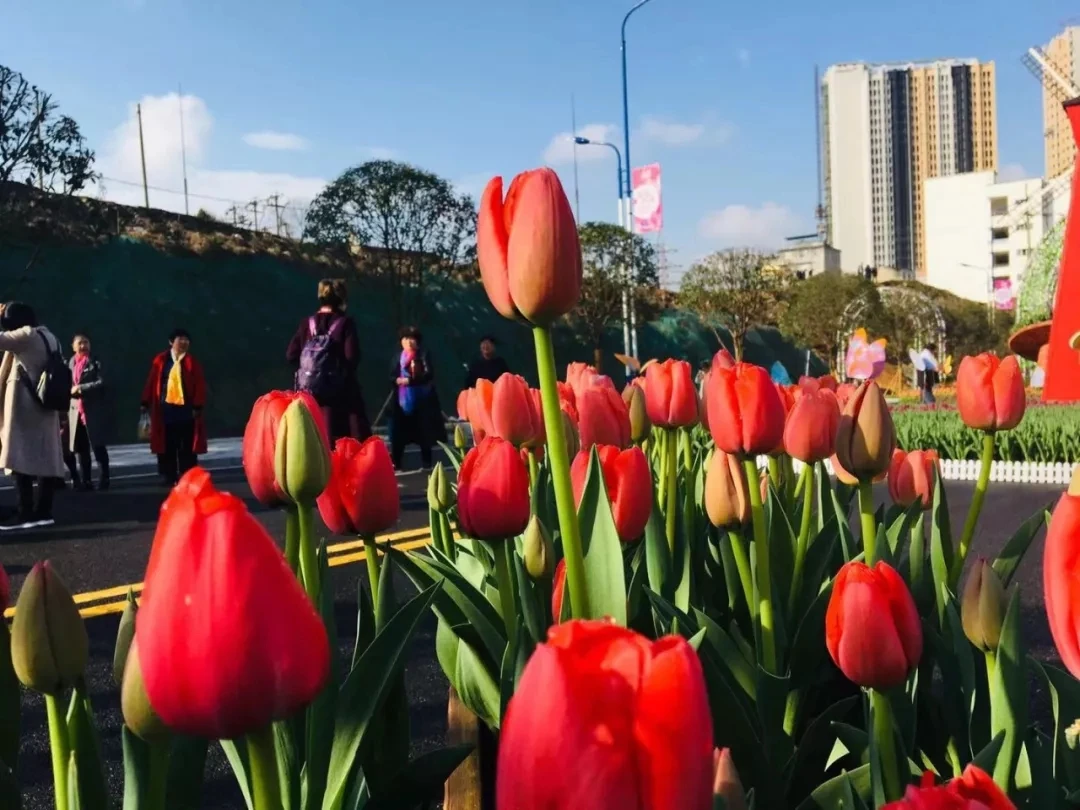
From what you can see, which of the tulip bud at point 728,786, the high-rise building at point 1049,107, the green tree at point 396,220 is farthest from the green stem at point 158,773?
the high-rise building at point 1049,107

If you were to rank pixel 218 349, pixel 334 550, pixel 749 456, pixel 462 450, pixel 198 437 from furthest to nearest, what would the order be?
pixel 218 349
pixel 198 437
pixel 334 550
pixel 462 450
pixel 749 456

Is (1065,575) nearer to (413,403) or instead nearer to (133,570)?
(133,570)

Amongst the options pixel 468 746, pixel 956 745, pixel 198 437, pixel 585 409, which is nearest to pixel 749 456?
pixel 585 409

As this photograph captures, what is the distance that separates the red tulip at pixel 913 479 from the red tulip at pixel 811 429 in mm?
392

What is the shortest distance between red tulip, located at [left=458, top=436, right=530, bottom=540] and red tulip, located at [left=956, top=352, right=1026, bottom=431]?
0.77m

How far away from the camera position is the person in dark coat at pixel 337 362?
263 inches

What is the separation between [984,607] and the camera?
0.99 m

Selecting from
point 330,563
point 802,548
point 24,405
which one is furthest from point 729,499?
point 24,405

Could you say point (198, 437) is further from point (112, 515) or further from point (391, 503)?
point (391, 503)

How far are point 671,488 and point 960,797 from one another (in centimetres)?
114

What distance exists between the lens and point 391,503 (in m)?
1.22

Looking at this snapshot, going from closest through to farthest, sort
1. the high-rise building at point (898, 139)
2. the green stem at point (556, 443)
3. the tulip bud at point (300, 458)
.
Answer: the green stem at point (556, 443)
the tulip bud at point (300, 458)
the high-rise building at point (898, 139)

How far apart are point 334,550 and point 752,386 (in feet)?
14.8

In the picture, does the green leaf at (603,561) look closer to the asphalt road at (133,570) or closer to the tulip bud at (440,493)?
the asphalt road at (133,570)
